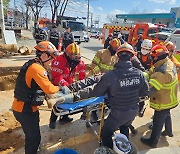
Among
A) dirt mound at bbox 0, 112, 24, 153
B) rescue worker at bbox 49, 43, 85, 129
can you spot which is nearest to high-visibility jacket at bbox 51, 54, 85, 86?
rescue worker at bbox 49, 43, 85, 129

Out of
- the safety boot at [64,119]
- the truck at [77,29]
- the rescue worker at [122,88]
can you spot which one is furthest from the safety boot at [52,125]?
the truck at [77,29]

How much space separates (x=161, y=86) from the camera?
284cm

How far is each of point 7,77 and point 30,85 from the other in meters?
4.70

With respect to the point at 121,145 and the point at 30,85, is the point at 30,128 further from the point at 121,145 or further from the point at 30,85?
the point at 121,145

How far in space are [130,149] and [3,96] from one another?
12.7 ft

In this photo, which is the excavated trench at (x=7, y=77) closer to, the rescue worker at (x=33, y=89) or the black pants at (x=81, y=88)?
the black pants at (x=81, y=88)

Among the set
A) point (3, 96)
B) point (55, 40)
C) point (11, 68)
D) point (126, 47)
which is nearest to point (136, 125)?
point (126, 47)

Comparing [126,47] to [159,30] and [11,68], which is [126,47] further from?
[159,30]

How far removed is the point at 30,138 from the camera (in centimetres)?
257

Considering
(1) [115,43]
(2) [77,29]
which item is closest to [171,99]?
(1) [115,43]

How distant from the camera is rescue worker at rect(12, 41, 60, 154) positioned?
2234 mm

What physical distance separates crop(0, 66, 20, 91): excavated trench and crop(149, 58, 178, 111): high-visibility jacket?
15.9ft

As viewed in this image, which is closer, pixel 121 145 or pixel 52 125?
pixel 121 145

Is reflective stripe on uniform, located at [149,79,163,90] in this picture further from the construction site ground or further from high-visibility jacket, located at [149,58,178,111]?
the construction site ground
